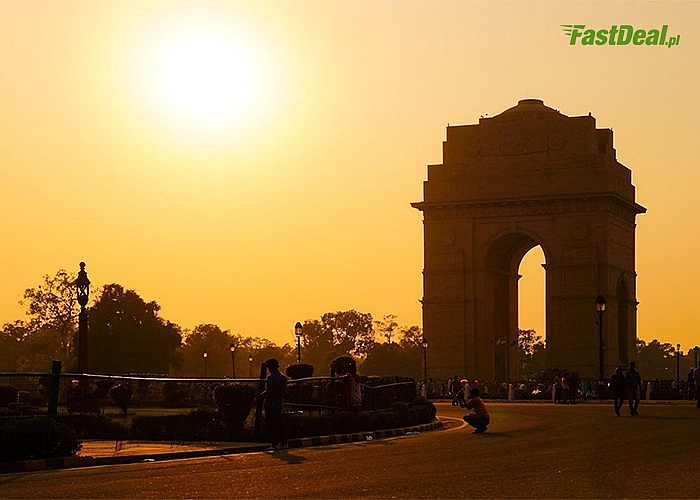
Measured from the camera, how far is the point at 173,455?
22.5 metres

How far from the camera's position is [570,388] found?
185ft

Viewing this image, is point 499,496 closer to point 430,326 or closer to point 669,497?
point 669,497

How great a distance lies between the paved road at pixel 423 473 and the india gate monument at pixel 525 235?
5722cm

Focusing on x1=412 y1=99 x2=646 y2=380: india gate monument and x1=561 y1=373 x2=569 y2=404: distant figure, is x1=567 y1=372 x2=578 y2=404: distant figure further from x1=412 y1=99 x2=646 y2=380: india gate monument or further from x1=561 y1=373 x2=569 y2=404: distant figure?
x1=412 y1=99 x2=646 y2=380: india gate monument

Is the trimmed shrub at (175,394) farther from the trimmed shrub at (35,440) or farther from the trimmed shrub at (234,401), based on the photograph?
the trimmed shrub at (35,440)

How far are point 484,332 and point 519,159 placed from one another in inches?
394

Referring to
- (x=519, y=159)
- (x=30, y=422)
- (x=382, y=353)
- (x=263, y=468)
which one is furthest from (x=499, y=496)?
(x=382, y=353)

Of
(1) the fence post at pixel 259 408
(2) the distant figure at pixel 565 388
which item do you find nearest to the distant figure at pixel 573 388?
(2) the distant figure at pixel 565 388

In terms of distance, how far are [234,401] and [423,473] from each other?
9.33 metres

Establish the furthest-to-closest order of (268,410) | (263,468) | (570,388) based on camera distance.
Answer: (570,388)
(268,410)
(263,468)

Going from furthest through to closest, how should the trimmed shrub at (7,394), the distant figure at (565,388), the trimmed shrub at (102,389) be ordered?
the distant figure at (565,388) < the trimmed shrub at (102,389) < the trimmed shrub at (7,394)

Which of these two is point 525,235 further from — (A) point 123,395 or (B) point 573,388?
(A) point 123,395

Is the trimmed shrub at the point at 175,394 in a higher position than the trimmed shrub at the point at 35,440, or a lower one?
higher

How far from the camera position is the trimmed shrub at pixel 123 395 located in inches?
1188
